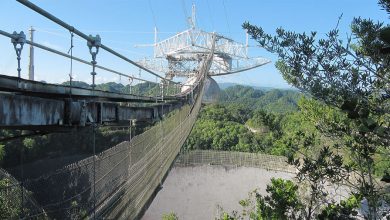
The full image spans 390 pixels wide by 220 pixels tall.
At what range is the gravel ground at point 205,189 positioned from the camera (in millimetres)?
13528

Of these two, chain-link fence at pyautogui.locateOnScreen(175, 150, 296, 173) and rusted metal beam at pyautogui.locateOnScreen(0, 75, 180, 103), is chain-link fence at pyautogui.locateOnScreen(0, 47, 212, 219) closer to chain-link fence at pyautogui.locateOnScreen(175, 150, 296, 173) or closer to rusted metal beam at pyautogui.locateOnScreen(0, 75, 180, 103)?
rusted metal beam at pyautogui.locateOnScreen(0, 75, 180, 103)

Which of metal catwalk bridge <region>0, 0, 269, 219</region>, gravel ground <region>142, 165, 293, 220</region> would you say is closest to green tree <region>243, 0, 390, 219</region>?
metal catwalk bridge <region>0, 0, 269, 219</region>

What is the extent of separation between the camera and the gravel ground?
13.5 m

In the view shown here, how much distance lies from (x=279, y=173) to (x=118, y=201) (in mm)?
11644

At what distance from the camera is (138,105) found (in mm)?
3469

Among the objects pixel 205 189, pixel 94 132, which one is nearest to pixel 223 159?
pixel 205 189

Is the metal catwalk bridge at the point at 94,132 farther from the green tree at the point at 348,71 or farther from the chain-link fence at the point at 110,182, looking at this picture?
the green tree at the point at 348,71

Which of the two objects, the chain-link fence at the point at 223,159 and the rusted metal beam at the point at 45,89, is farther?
the chain-link fence at the point at 223,159

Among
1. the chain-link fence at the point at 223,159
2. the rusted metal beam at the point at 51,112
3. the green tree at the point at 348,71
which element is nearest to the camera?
the rusted metal beam at the point at 51,112

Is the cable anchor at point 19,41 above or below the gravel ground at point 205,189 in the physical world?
above

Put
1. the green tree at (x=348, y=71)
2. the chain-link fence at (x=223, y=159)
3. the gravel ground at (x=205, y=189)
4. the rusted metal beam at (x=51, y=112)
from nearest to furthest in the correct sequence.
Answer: the rusted metal beam at (x=51, y=112) → the green tree at (x=348, y=71) → the gravel ground at (x=205, y=189) → the chain-link fence at (x=223, y=159)

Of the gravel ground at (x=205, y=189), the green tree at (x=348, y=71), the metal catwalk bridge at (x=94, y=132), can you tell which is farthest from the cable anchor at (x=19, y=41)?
the gravel ground at (x=205, y=189)

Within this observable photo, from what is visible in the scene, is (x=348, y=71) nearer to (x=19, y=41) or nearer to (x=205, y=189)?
(x=19, y=41)

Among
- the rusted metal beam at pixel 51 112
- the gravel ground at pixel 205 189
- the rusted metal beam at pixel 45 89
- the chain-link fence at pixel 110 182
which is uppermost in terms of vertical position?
the rusted metal beam at pixel 45 89
